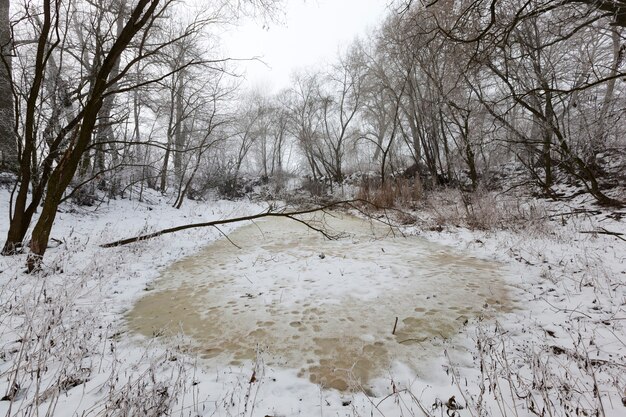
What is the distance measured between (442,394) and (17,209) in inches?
264

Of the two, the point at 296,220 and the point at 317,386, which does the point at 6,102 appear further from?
the point at 317,386

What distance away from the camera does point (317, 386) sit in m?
2.17

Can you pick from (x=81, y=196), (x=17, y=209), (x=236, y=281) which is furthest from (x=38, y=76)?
(x=81, y=196)

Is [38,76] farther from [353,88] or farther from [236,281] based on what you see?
[353,88]

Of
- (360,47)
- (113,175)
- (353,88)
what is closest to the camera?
(113,175)

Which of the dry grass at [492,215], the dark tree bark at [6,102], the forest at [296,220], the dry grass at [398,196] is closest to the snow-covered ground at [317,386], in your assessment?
the forest at [296,220]

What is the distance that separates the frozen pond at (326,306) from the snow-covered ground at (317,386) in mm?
178

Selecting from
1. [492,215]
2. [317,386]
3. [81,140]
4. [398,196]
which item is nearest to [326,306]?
[317,386]

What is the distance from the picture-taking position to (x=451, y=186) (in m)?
13.4

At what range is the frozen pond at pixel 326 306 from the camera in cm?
259

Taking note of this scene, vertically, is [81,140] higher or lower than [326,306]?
higher

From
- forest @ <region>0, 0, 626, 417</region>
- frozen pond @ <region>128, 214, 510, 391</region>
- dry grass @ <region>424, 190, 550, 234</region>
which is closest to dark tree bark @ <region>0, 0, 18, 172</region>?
forest @ <region>0, 0, 626, 417</region>

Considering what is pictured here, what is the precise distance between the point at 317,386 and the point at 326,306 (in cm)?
147

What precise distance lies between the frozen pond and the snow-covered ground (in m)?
0.18
